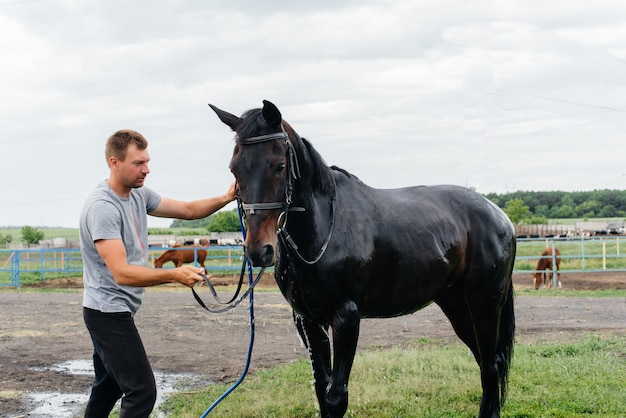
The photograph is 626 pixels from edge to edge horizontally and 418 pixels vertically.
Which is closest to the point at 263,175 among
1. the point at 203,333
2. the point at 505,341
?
the point at 505,341

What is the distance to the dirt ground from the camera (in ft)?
23.9

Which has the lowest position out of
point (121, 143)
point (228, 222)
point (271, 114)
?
point (228, 222)

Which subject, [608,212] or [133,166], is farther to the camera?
[608,212]

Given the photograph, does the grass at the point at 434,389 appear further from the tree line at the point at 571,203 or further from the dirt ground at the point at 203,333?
the tree line at the point at 571,203

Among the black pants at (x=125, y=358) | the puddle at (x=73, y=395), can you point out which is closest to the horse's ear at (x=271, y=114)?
the black pants at (x=125, y=358)

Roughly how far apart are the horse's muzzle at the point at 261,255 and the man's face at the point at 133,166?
2.32 feet

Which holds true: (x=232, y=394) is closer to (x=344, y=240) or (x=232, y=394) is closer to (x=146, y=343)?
(x=344, y=240)

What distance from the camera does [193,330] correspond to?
10.8 meters

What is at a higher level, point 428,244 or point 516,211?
point 428,244

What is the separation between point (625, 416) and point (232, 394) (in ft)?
11.1

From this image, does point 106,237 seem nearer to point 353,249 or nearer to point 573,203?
point 353,249

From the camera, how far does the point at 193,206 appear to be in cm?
423

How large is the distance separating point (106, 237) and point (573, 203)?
79197 millimetres

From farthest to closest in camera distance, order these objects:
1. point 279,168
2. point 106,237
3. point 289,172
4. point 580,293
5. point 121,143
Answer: point 580,293
point 289,172
point 279,168
point 121,143
point 106,237
